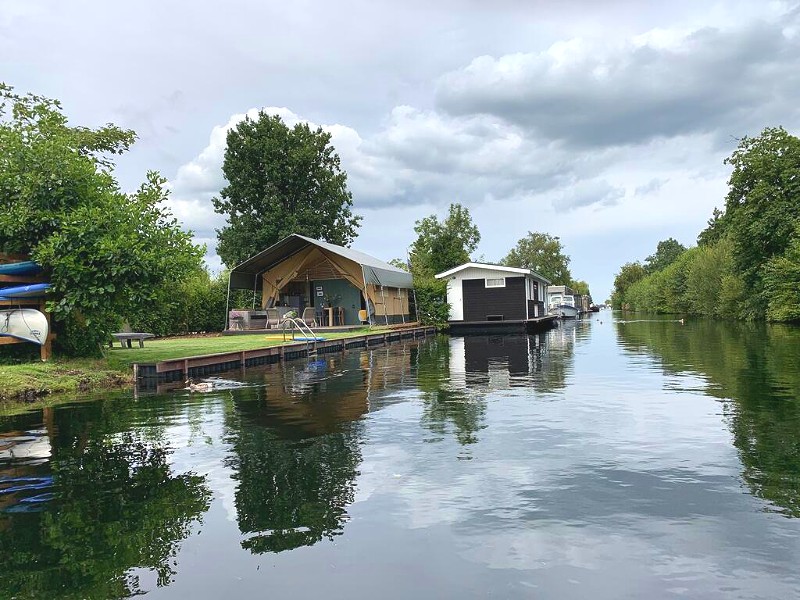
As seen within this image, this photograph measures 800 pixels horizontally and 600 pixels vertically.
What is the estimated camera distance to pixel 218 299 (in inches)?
1340

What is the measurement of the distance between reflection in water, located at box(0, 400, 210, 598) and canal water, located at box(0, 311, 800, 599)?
3 centimetres

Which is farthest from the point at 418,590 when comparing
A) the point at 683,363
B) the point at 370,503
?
the point at 683,363

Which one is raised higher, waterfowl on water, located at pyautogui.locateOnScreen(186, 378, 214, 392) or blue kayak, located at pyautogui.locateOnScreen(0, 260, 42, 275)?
blue kayak, located at pyautogui.locateOnScreen(0, 260, 42, 275)

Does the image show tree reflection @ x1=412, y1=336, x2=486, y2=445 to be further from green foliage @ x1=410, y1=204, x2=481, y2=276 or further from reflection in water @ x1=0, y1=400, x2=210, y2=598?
green foliage @ x1=410, y1=204, x2=481, y2=276

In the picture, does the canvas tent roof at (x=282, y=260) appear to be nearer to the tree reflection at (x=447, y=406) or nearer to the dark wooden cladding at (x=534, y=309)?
the dark wooden cladding at (x=534, y=309)

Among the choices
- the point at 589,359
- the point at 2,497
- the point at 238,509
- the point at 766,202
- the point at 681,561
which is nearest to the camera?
the point at 681,561

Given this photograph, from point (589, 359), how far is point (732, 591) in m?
16.5

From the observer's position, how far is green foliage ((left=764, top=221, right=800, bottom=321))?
34106mm

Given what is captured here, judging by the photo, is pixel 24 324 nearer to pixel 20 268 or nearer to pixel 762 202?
pixel 20 268

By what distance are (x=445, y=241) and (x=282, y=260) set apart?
25.1 meters

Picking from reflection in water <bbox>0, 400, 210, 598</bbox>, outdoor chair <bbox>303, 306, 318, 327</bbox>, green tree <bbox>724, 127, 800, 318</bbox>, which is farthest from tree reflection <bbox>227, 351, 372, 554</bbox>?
green tree <bbox>724, 127, 800, 318</bbox>

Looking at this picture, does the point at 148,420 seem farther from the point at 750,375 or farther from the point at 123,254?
the point at 750,375

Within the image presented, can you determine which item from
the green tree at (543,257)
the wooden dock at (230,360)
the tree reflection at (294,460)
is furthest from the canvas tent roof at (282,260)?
the green tree at (543,257)

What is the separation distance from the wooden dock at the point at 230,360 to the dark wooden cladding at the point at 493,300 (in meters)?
11.7
